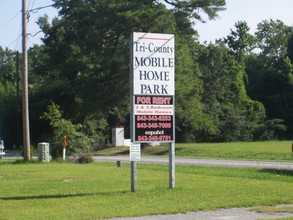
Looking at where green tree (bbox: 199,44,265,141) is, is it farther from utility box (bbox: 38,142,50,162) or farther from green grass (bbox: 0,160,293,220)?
green grass (bbox: 0,160,293,220)

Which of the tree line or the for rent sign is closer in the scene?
the for rent sign

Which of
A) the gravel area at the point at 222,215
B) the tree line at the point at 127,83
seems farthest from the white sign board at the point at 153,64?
the tree line at the point at 127,83

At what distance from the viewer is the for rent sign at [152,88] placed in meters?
15.8

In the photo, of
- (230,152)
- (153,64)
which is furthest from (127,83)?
(153,64)

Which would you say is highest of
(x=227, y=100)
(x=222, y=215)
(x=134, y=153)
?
(x=227, y=100)

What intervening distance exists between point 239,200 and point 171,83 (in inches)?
164

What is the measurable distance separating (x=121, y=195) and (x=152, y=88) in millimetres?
3128

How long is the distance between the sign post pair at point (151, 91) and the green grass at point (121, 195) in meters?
1.04

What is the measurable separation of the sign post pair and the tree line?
18.9m

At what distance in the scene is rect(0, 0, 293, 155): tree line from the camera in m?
46.4

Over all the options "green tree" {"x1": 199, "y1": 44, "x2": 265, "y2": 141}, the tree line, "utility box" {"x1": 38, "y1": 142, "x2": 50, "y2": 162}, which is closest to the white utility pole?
"utility box" {"x1": 38, "y1": 142, "x2": 50, "y2": 162}

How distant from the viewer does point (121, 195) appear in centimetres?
1495

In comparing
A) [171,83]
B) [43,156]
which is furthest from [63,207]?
[43,156]

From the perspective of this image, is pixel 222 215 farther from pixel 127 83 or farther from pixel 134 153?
pixel 127 83
